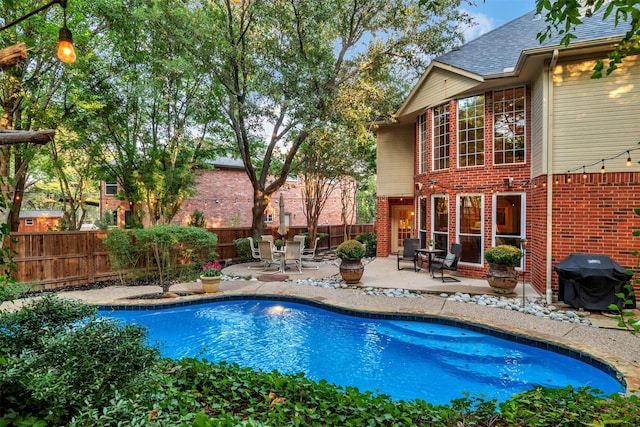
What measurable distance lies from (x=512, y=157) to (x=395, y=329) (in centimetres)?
592

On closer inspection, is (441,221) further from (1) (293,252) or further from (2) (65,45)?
(2) (65,45)

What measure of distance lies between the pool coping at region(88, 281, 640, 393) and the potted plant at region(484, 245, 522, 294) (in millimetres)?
1186

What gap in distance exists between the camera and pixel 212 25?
10.8m

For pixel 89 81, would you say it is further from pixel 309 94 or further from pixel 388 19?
pixel 388 19

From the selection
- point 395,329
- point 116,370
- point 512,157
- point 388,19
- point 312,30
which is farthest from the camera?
point 388,19

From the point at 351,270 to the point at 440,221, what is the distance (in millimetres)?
3769

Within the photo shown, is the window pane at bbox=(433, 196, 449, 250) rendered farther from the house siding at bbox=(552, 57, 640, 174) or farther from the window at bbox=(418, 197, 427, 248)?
the house siding at bbox=(552, 57, 640, 174)

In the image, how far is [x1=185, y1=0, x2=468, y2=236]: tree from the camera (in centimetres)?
1059

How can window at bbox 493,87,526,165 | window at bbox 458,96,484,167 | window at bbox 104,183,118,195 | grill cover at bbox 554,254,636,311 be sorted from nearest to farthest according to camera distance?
grill cover at bbox 554,254,636,311 < window at bbox 493,87,526,165 < window at bbox 458,96,484,167 < window at bbox 104,183,118,195

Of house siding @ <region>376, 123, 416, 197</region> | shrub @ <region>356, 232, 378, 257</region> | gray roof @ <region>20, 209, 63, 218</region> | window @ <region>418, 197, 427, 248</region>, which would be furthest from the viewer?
gray roof @ <region>20, 209, 63, 218</region>

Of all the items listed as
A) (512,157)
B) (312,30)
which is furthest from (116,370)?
(312,30)

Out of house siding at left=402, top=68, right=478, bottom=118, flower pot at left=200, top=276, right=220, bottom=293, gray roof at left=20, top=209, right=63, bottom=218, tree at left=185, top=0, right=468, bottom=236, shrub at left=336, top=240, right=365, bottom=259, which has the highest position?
tree at left=185, top=0, right=468, bottom=236

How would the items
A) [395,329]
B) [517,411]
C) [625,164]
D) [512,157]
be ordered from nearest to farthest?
[517,411] → [395,329] → [625,164] → [512,157]

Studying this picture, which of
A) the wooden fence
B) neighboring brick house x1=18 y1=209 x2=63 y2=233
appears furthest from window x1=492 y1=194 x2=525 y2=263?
neighboring brick house x1=18 y1=209 x2=63 y2=233
